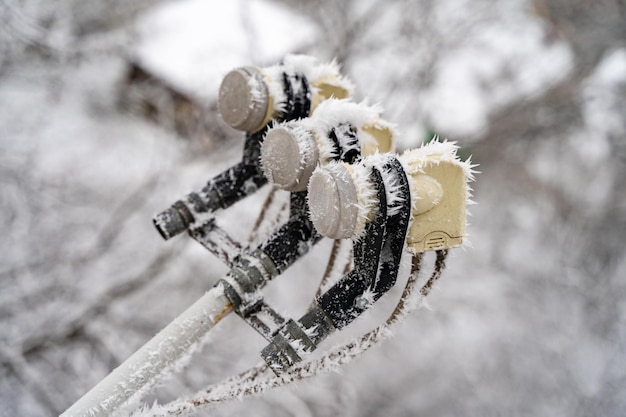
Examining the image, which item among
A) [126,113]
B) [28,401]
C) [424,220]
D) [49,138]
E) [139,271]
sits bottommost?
[424,220]

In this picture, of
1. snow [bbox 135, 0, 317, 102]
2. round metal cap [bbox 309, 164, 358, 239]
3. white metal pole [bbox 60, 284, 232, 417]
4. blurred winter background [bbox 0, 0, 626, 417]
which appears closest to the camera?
round metal cap [bbox 309, 164, 358, 239]

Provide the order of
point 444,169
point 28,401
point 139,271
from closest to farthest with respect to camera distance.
Result: point 444,169 → point 28,401 → point 139,271

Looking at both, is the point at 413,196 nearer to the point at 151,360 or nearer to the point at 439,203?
the point at 439,203

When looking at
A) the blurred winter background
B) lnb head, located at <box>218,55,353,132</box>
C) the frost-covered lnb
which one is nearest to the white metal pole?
the frost-covered lnb

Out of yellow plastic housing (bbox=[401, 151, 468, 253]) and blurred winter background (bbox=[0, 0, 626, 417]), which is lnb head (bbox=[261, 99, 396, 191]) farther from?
blurred winter background (bbox=[0, 0, 626, 417])

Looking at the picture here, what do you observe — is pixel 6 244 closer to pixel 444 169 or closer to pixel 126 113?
pixel 126 113

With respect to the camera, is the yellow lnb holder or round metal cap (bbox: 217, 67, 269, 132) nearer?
the yellow lnb holder

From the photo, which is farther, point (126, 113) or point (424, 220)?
point (126, 113)

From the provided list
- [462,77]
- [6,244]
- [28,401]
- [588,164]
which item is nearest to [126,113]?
[6,244]

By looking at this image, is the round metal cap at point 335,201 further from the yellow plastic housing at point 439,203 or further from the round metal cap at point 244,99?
the round metal cap at point 244,99
